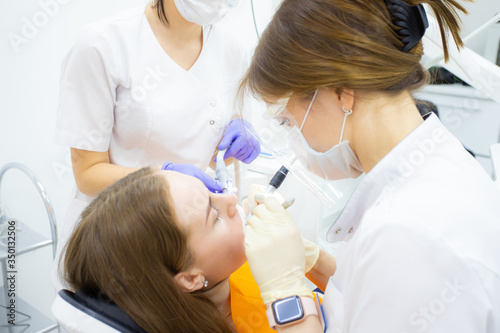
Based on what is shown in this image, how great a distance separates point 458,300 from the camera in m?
0.76

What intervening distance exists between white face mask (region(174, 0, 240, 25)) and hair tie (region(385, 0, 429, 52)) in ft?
2.25

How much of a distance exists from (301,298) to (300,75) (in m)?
0.55

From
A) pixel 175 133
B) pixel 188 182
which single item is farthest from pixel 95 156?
pixel 188 182

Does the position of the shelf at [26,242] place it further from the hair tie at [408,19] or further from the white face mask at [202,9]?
the hair tie at [408,19]

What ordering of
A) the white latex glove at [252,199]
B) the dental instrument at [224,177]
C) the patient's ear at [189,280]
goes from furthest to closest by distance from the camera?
the dental instrument at [224,177]
the white latex glove at [252,199]
the patient's ear at [189,280]

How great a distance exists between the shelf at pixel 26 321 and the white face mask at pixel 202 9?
5.00ft

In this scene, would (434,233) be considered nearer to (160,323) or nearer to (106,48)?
(160,323)

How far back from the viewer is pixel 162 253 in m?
1.16

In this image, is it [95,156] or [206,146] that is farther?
[206,146]

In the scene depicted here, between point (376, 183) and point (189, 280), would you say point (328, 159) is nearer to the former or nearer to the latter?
point (376, 183)

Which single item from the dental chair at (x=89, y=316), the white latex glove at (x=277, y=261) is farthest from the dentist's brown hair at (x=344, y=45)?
the dental chair at (x=89, y=316)

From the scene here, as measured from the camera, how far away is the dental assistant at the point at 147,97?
54.7 inches
